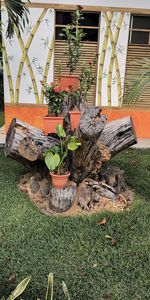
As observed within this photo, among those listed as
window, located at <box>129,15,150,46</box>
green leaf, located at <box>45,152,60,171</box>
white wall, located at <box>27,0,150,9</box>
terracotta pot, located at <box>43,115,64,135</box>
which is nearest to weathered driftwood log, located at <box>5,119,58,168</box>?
terracotta pot, located at <box>43,115,64,135</box>

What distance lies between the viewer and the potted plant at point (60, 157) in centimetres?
350

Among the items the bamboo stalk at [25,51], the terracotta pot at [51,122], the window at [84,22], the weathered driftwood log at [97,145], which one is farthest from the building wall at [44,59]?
the terracotta pot at [51,122]

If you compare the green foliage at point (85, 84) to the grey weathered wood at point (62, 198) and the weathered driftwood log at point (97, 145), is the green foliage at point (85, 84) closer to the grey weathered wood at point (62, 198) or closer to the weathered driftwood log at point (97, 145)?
Result: the weathered driftwood log at point (97, 145)

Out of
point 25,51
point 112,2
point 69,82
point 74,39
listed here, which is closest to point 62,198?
point 69,82

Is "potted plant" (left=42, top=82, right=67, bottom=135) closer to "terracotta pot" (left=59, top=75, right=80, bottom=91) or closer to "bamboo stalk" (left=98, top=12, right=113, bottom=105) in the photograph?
"terracotta pot" (left=59, top=75, right=80, bottom=91)

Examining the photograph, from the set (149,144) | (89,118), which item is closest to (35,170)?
(89,118)

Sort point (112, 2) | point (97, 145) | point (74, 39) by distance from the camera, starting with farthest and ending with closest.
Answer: point (112, 2), point (74, 39), point (97, 145)

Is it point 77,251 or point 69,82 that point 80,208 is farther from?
point 69,82

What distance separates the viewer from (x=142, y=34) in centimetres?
637

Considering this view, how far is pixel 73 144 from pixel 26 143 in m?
0.62

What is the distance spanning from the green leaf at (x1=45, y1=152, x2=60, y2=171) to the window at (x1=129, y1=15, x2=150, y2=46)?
12.8 ft

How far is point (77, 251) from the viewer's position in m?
2.99

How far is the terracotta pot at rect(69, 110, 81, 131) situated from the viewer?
12.7 feet

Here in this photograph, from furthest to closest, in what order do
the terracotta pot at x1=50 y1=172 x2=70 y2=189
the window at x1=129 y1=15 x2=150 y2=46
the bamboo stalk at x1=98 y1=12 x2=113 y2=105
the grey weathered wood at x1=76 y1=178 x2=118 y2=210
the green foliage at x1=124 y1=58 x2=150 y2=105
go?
the window at x1=129 y1=15 x2=150 y2=46 → the bamboo stalk at x1=98 y1=12 x2=113 y2=105 → the grey weathered wood at x1=76 y1=178 x2=118 y2=210 → the terracotta pot at x1=50 y1=172 x2=70 y2=189 → the green foliage at x1=124 y1=58 x2=150 y2=105
